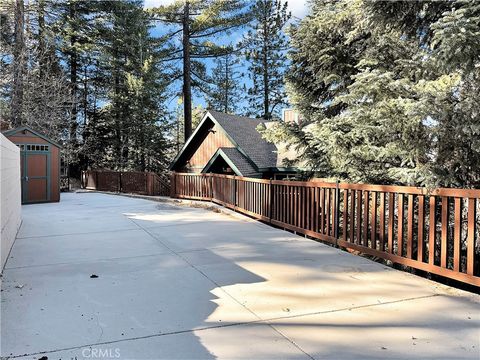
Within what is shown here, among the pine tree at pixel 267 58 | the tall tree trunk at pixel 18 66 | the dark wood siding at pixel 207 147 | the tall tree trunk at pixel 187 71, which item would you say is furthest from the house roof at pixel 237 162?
the pine tree at pixel 267 58

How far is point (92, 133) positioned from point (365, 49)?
2318 cm

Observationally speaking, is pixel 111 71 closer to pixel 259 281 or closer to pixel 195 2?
pixel 195 2

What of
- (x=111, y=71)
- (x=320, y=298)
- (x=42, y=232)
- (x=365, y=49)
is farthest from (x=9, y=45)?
(x=320, y=298)

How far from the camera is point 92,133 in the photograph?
28000 millimetres

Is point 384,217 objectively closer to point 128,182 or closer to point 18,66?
point 128,182

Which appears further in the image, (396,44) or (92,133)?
(92,133)

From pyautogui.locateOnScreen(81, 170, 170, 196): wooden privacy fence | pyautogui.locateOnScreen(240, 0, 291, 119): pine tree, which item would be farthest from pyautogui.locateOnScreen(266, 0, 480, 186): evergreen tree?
pyautogui.locateOnScreen(240, 0, 291, 119): pine tree

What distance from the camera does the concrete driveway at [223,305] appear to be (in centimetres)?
284

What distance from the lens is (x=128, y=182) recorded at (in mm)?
21938

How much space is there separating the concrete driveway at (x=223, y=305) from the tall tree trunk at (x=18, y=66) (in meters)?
15.0

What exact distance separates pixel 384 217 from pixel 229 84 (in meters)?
29.7

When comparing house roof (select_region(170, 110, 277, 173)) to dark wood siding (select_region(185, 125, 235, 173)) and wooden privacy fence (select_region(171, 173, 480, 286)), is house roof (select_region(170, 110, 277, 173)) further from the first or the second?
wooden privacy fence (select_region(171, 173, 480, 286))

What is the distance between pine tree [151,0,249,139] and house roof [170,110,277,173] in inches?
228

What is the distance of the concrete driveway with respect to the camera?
2.84 metres
